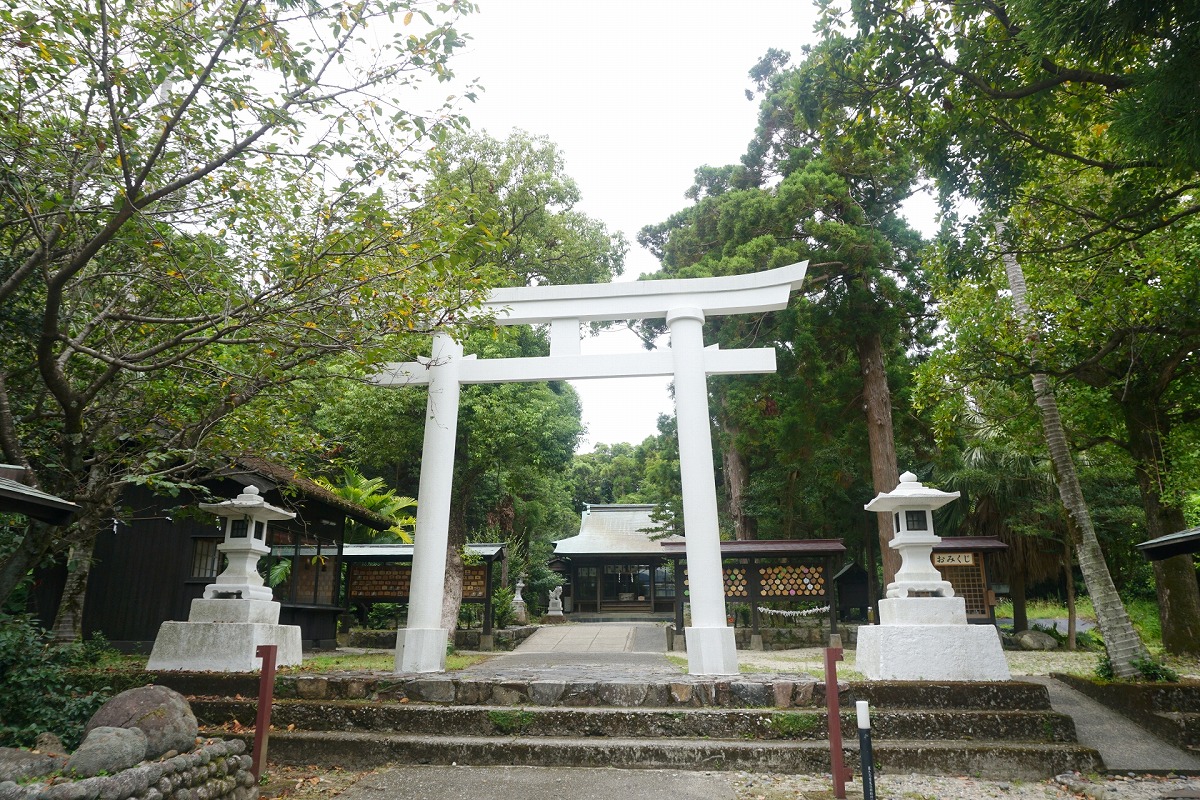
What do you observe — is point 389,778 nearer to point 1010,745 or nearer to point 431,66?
point 1010,745

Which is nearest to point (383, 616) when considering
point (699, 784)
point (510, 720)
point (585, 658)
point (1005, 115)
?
point (585, 658)

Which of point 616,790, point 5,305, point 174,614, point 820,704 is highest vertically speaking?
point 5,305

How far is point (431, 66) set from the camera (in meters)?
5.49

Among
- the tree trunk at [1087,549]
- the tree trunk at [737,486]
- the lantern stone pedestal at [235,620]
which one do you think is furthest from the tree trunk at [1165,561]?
the lantern stone pedestal at [235,620]

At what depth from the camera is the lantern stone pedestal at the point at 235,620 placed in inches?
295

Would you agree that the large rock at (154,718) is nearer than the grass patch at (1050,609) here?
Yes

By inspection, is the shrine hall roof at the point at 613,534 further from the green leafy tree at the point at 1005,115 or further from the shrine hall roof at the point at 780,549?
the green leafy tree at the point at 1005,115

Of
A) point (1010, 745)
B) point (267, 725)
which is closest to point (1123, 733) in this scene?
point (1010, 745)

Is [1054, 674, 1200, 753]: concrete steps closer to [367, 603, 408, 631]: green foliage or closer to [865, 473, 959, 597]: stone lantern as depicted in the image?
[865, 473, 959, 597]: stone lantern

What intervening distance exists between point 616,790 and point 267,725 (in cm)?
275

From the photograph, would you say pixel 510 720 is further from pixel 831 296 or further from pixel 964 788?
pixel 831 296

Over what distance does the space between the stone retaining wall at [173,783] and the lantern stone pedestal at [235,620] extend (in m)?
2.13

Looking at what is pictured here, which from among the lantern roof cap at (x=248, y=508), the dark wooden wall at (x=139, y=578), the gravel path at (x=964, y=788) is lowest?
the gravel path at (x=964, y=788)

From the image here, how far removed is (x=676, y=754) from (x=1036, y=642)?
456 inches
